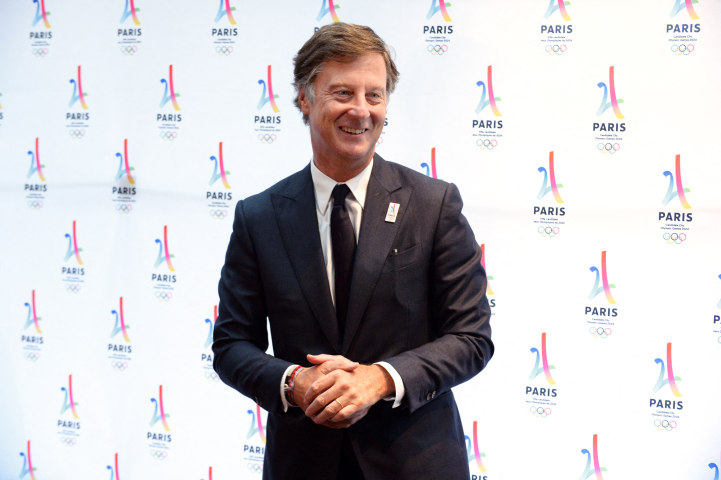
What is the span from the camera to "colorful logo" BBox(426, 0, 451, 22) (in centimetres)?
245

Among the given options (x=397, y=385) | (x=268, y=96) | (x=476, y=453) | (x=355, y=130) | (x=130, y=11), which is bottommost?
(x=476, y=453)

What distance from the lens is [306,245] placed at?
55.6 inches

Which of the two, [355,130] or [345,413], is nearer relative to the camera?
[345,413]

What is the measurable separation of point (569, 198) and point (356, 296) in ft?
4.65

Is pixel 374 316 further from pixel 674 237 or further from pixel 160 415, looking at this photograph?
pixel 160 415

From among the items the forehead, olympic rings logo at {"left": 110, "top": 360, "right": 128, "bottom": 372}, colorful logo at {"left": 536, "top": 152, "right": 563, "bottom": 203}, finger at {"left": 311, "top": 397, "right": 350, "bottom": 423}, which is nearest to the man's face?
the forehead

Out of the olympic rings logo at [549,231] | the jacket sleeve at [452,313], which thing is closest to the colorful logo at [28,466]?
the jacket sleeve at [452,313]

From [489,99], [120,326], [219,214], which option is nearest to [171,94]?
[219,214]

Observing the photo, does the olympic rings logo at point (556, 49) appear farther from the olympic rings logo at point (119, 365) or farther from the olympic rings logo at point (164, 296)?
the olympic rings logo at point (119, 365)

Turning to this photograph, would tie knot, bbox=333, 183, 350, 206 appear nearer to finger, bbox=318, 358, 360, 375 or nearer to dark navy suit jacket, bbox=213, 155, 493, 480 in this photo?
dark navy suit jacket, bbox=213, 155, 493, 480

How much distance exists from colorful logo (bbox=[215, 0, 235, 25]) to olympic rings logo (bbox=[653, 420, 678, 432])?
8.82ft

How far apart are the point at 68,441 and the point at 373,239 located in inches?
101

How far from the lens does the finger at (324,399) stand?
1193 mm

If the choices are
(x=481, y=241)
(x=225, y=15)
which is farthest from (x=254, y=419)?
(x=225, y=15)
